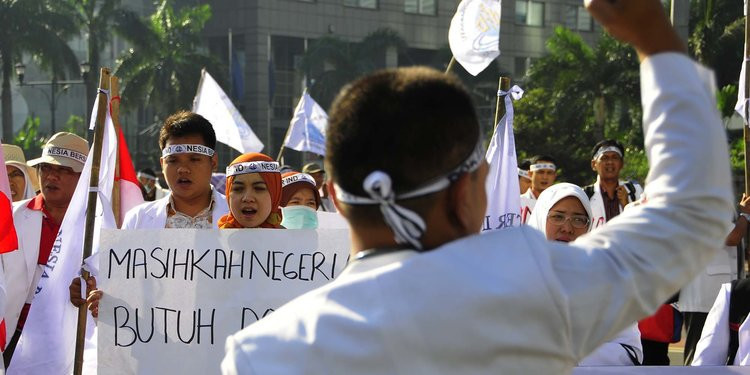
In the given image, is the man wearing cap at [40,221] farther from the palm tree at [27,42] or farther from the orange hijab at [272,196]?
the palm tree at [27,42]

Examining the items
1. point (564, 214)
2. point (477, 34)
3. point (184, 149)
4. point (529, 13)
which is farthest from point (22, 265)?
point (529, 13)

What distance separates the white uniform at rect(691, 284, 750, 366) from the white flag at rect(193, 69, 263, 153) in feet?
26.7

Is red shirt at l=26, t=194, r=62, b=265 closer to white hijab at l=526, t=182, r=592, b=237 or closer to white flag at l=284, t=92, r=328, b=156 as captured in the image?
white hijab at l=526, t=182, r=592, b=237

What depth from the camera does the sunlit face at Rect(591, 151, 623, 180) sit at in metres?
9.31

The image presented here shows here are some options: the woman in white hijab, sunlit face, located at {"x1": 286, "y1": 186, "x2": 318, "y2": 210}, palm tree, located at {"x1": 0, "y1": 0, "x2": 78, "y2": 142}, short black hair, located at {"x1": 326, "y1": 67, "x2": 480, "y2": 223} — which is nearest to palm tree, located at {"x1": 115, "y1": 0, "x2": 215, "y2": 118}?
palm tree, located at {"x1": 0, "y1": 0, "x2": 78, "y2": 142}

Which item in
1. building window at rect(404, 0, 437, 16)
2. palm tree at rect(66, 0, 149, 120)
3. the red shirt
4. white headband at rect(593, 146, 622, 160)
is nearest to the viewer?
the red shirt

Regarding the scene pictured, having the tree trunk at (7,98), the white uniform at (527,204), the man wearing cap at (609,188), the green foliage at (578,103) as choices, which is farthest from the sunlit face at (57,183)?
the tree trunk at (7,98)

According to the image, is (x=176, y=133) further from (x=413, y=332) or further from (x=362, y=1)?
(x=362, y=1)

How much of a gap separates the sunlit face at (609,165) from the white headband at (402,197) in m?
7.66

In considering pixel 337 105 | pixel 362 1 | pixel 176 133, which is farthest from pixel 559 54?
pixel 337 105

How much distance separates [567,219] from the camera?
514 cm

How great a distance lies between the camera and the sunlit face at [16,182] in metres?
7.90

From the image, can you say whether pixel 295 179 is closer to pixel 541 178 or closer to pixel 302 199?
pixel 302 199

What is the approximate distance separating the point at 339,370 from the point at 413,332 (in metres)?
0.13
